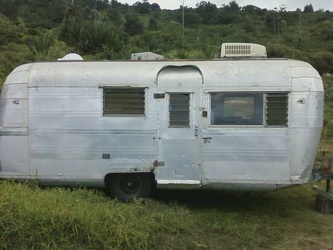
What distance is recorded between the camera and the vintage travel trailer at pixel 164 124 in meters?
6.88

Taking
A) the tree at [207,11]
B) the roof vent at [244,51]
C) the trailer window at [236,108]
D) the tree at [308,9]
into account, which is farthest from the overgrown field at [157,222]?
the tree at [308,9]

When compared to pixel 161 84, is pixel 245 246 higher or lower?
lower

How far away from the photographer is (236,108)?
6996 mm

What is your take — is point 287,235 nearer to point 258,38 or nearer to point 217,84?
point 217,84

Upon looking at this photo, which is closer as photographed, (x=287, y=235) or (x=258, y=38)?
(x=287, y=235)

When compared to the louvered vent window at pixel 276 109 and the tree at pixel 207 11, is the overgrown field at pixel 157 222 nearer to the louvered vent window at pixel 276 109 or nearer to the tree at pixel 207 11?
the louvered vent window at pixel 276 109

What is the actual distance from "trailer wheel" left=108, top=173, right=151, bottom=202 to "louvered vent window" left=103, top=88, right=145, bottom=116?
97cm

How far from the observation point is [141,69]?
717 cm

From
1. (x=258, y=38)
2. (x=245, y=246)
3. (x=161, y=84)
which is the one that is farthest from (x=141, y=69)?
(x=258, y=38)

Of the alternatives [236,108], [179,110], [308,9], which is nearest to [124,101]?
[179,110]

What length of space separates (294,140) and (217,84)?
137 cm

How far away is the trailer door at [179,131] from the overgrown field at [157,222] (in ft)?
1.60

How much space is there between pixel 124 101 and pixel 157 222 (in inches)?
82.2

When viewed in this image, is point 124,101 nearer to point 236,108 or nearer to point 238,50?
point 236,108
